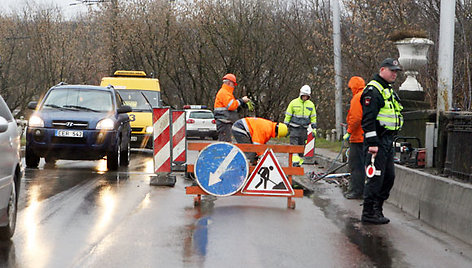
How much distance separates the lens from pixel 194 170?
32.0ft

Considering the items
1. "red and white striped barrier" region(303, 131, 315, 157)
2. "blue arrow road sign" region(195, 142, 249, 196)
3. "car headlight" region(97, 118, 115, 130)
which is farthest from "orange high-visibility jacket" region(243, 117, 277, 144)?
"red and white striped barrier" region(303, 131, 315, 157)

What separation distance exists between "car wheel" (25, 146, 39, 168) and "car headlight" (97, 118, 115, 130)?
155cm

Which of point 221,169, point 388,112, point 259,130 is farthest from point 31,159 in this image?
point 388,112

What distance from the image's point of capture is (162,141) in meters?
12.2

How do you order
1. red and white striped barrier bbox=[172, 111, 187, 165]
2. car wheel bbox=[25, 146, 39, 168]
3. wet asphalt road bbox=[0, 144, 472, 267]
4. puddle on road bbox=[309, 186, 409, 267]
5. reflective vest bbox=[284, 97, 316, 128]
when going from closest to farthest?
1. wet asphalt road bbox=[0, 144, 472, 267]
2. puddle on road bbox=[309, 186, 409, 267]
3. red and white striped barrier bbox=[172, 111, 187, 165]
4. car wheel bbox=[25, 146, 39, 168]
5. reflective vest bbox=[284, 97, 316, 128]

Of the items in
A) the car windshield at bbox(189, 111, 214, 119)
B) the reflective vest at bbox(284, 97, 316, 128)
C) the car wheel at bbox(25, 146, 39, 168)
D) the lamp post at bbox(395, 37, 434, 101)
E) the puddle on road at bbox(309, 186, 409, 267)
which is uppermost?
the lamp post at bbox(395, 37, 434, 101)

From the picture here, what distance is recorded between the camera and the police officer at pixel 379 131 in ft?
28.4

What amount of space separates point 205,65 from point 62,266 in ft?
118

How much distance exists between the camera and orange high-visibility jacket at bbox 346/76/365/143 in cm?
1085

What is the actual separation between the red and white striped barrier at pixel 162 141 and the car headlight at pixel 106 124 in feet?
7.29

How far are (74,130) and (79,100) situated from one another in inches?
52.8

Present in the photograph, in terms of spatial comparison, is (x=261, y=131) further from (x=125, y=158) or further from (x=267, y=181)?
(x=125, y=158)

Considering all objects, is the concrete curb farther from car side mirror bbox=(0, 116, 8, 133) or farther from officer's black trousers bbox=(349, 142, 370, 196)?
car side mirror bbox=(0, 116, 8, 133)

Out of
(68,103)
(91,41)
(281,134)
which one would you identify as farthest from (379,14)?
(91,41)
